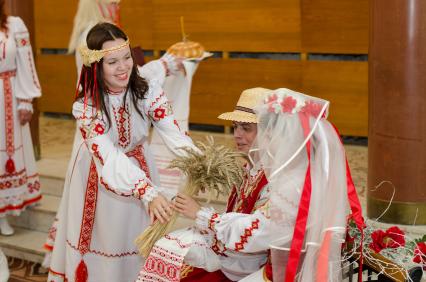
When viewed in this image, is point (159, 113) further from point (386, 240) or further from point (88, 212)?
point (386, 240)

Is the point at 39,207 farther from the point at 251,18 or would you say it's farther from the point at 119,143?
the point at 251,18

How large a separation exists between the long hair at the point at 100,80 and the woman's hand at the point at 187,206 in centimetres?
64

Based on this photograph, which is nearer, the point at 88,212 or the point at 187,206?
the point at 187,206

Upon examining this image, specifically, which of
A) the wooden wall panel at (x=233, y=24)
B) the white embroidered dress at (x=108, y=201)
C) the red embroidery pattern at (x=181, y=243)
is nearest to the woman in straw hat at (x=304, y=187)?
the red embroidery pattern at (x=181, y=243)

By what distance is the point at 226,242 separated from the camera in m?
2.62

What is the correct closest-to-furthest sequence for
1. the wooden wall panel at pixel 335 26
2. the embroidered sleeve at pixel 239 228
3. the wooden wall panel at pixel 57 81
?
the embroidered sleeve at pixel 239 228 < the wooden wall panel at pixel 335 26 < the wooden wall panel at pixel 57 81

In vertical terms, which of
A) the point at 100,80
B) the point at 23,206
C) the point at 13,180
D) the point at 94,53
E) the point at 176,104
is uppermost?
the point at 94,53

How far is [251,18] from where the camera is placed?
22.5 ft

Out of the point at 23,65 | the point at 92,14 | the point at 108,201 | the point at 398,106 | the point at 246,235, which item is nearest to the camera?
the point at 246,235

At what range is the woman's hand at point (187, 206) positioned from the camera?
107 inches

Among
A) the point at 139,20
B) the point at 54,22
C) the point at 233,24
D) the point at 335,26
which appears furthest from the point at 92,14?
the point at 54,22

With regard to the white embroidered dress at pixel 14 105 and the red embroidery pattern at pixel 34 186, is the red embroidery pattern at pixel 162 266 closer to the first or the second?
the white embroidered dress at pixel 14 105

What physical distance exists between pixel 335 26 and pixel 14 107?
298 centimetres

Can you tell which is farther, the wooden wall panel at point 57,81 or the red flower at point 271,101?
the wooden wall panel at point 57,81
